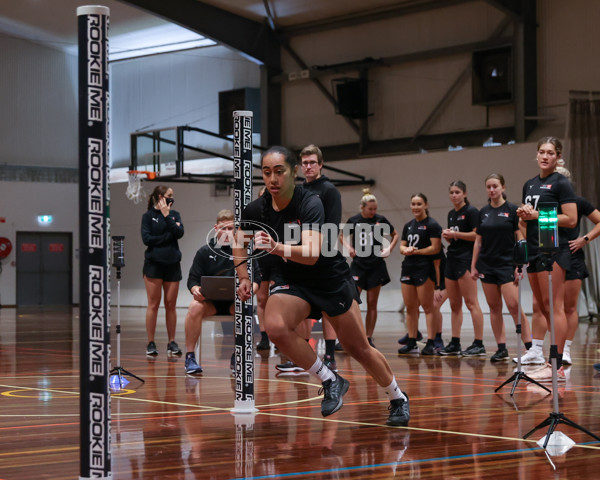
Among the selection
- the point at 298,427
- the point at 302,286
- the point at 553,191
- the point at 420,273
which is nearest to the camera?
the point at 302,286

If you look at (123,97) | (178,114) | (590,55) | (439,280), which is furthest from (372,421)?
(123,97)

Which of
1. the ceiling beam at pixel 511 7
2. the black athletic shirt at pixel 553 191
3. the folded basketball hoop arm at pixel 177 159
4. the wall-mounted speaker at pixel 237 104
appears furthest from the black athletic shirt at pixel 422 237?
the wall-mounted speaker at pixel 237 104

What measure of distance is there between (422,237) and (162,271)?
2934 millimetres

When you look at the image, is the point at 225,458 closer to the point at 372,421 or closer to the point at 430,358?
the point at 372,421

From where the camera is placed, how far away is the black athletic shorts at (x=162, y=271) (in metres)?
9.55

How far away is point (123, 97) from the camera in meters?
26.6

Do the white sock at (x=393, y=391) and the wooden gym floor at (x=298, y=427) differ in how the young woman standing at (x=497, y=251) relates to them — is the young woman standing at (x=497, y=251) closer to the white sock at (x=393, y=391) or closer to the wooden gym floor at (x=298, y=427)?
the wooden gym floor at (x=298, y=427)

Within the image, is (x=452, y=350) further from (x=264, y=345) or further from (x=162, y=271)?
(x=162, y=271)

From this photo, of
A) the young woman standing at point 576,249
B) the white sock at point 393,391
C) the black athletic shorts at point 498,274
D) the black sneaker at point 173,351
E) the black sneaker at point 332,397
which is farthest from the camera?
the black sneaker at point 173,351

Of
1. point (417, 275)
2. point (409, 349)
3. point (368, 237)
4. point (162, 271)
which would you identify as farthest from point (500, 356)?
point (162, 271)

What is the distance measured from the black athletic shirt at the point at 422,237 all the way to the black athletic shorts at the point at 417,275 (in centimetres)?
4

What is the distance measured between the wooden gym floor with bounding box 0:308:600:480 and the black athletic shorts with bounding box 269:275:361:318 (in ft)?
2.20

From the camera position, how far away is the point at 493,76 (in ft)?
61.8

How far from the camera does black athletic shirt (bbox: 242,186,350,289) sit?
466 cm
